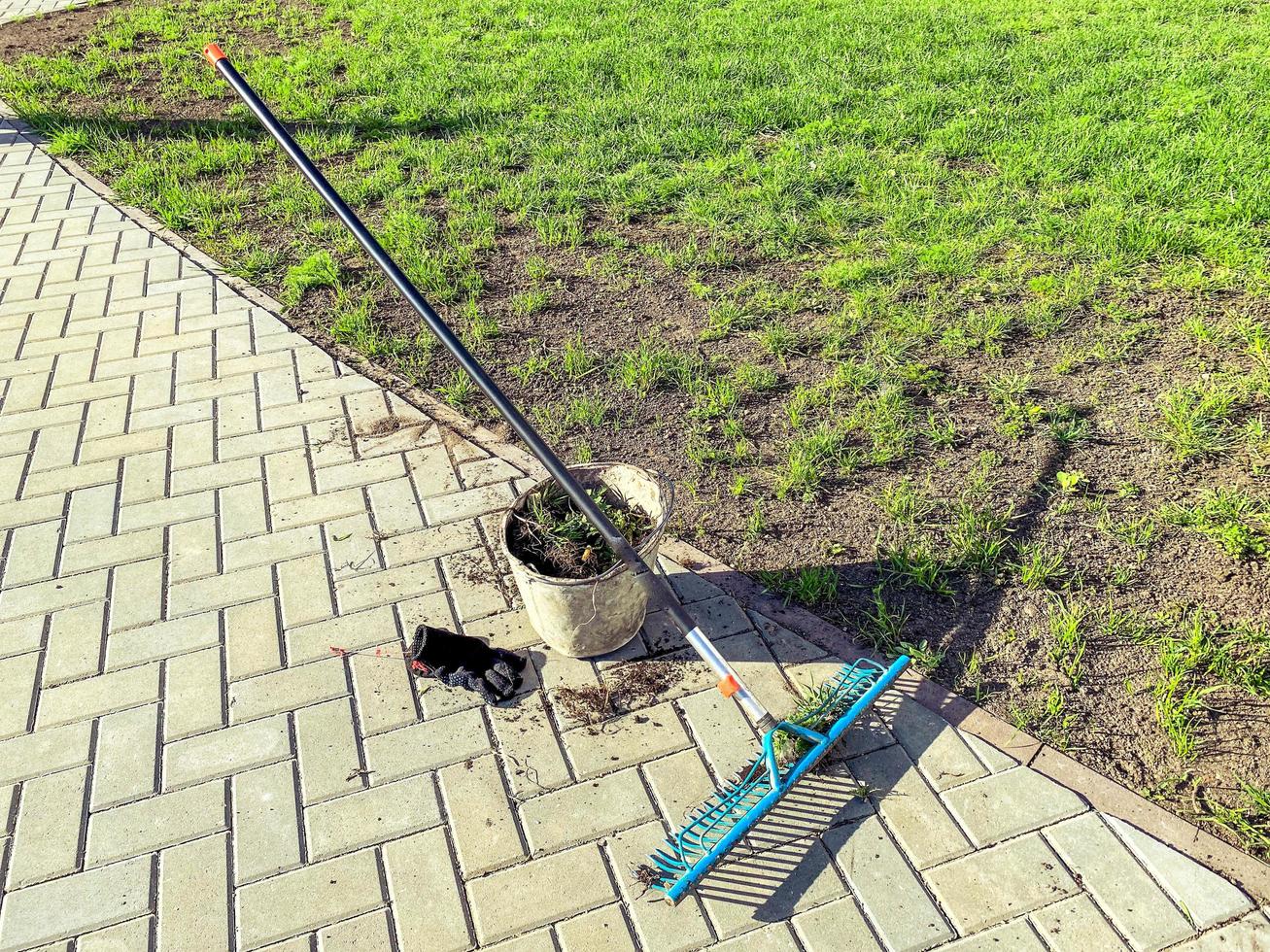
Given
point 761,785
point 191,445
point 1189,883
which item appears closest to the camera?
point 1189,883

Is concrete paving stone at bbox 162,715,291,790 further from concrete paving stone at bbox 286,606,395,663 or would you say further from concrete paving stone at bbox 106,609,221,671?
concrete paving stone at bbox 106,609,221,671

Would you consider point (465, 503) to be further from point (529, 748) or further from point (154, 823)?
point (154, 823)

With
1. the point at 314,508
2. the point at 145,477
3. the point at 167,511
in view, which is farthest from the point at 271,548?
the point at 145,477

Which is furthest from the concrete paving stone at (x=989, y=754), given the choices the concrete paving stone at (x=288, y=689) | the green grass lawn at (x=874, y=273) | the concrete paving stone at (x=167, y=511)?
the concrete paving stone at (x=167, y=511)

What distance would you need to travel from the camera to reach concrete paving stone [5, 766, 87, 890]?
2.69 meters

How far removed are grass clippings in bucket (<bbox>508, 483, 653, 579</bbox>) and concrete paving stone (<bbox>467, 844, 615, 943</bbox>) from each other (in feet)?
2.79

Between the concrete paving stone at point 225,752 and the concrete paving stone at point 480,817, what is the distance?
1.82ft

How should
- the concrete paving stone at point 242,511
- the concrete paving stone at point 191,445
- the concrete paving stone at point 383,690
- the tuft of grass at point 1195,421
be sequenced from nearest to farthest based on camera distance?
the concrete paving stone at point 383,690 → the concrete paving stone at point 242,511 → the tuft of grass at point 1195,421 → the concrete paving stone at point 191,445

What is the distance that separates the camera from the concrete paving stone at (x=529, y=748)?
2863mm

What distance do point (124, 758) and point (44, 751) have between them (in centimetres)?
28

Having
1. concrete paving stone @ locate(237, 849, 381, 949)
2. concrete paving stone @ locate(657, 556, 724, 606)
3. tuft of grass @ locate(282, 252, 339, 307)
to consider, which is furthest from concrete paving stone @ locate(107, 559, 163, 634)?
tuft of grass @ locate(282, 252, 339, 307)

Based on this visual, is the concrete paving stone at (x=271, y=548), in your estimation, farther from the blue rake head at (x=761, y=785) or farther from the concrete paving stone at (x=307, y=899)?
the blue rake head at (x=761, y=785)

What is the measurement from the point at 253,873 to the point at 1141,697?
2737 mm

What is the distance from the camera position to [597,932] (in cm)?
250
